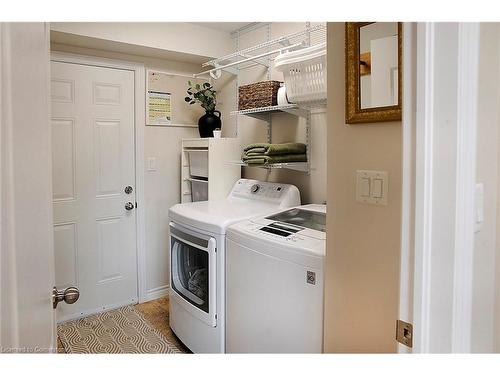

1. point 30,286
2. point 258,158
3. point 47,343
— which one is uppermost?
point 258,158

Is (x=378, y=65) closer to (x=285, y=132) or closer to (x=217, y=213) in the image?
(x=217, y=213)

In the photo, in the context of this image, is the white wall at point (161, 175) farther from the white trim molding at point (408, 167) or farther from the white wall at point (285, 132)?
the white trim molding at point (408, 167)

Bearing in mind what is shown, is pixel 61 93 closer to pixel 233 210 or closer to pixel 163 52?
pixel 163 52

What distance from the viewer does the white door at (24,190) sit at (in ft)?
1.67

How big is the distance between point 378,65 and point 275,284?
3.38ft

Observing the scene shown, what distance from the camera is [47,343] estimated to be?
31.9 inches

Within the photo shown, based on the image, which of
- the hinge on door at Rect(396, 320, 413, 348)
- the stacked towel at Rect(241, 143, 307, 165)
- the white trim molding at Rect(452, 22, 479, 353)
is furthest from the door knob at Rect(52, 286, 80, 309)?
the stacked towel at Rect(241, 143, 307, 165)

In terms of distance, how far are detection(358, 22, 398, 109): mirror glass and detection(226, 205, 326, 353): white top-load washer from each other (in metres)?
0.66

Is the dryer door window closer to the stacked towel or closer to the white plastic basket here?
the stacked towel

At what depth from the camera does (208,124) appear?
3068 millimetres

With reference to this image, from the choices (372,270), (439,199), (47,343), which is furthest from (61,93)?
(439,199)

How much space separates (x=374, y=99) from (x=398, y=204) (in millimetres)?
313

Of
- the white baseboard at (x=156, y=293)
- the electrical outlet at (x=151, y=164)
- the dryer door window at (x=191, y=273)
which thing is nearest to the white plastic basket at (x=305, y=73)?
the dryer door window at (x=191, y=273)

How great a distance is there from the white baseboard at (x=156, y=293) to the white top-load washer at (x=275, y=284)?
4.58 feet
